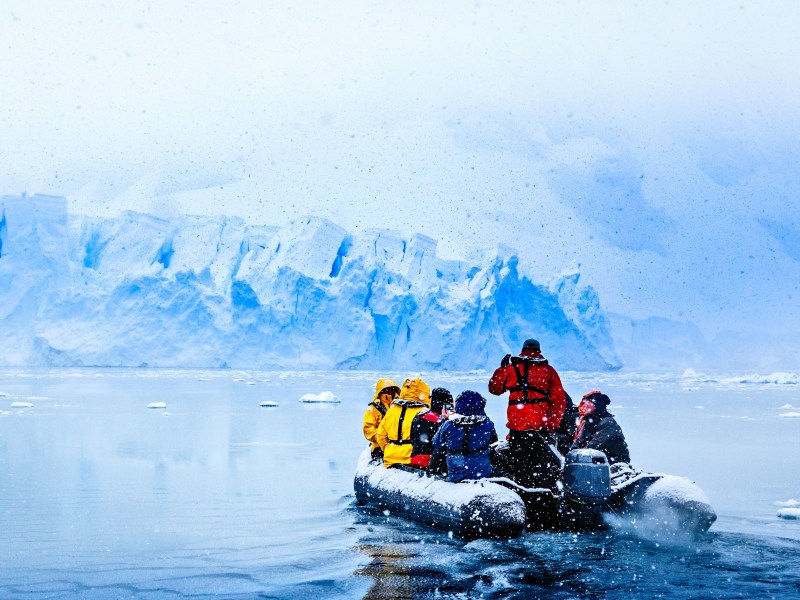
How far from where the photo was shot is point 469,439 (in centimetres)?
671

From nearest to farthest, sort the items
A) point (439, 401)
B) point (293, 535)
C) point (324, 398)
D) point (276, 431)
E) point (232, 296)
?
point (293, 535) → point (439, 401) → point (276, 431) → point (324, 398) → point (232, 296)

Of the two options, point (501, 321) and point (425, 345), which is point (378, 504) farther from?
point (501, 321)

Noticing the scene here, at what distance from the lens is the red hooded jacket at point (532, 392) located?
22.4ft

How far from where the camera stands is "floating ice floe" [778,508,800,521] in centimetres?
806

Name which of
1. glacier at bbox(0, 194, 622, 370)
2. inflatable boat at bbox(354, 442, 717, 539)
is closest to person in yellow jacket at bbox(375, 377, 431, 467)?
inflatable boat at bbox(354, 442, 717, 539)

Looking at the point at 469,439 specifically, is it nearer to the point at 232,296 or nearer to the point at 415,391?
the point at 415,391

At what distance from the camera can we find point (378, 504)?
813 cm

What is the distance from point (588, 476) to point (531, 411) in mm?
707

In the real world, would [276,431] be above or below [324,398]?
below

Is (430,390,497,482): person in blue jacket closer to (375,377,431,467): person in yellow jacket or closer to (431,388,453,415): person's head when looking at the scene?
(375,377,431,467): person in yellow jacket

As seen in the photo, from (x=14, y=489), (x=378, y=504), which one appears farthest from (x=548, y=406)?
(x=14, y=489)

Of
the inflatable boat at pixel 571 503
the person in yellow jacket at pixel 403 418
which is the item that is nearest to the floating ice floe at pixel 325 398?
the person in yellow jacket at pixel 403 418

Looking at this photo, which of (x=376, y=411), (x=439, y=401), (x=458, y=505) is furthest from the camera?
(x=376, y=411)

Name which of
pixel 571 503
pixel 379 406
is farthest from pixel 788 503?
pixel 379 406
